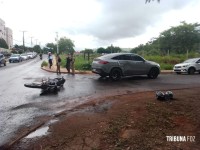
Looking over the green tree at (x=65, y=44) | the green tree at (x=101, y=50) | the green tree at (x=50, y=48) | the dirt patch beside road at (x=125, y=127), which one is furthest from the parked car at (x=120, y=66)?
the green tree at (x=65, y=44)

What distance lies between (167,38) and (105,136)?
54568 millimetres

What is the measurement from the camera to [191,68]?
2325 centimetres

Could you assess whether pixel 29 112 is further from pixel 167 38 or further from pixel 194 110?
pixel 167 38

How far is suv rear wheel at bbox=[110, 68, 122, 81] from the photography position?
56.9ft

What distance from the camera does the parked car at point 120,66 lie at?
17.1 metres

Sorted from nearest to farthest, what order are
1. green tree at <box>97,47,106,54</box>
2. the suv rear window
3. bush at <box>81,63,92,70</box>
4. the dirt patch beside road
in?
the dirt patch beside road
the suv rear window
bush at <box>81,63,92,70</box>
green tree at <box>97,47,106,54</box>

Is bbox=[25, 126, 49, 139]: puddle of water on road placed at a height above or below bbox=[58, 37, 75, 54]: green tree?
below

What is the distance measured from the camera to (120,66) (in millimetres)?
17516

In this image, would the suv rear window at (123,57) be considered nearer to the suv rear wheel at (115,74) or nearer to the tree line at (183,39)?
the suv rear wheel at (115,74)

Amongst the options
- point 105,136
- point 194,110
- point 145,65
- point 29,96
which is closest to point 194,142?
point 105,136

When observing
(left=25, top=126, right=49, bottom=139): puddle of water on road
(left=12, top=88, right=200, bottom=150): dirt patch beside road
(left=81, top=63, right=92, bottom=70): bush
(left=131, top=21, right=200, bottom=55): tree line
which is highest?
(left=131, top=21, right=200, bottom=55): tree line

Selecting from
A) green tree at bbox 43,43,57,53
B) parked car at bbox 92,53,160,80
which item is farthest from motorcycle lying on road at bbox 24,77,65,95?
green tree at bbox 43,43,57,53

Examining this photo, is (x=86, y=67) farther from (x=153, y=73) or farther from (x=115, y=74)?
(x=115, y=74)

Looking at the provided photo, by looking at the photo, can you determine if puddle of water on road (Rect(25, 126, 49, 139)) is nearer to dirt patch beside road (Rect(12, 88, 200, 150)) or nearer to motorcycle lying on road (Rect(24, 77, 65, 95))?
dirt patch beside road (Rect(12, 88, 200, 150))
